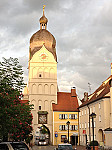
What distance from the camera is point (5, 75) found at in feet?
56.0

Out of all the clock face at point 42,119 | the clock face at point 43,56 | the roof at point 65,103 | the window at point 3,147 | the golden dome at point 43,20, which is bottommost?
the window at point 3,147

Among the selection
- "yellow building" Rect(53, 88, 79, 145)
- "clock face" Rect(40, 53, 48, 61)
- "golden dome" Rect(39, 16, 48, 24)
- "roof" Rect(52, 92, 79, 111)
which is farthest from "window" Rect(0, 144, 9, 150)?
"golden dome" Rect(39, 16, 48, 24)

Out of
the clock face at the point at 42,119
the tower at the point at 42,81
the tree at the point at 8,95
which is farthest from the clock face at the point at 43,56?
the tree at the point at 8,95

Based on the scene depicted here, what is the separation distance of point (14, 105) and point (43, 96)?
4727 cm

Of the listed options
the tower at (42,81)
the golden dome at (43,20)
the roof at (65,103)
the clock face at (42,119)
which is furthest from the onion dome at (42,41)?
the clock face at (42,119)

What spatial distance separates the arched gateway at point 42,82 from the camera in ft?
210

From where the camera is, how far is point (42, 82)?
65.9m

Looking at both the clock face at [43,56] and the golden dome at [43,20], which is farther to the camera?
the golden dome at [43,20]

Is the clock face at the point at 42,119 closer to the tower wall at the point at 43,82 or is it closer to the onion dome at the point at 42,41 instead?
the tower wall at the point at 43,82

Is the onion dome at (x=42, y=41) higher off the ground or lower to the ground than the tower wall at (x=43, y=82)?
higher

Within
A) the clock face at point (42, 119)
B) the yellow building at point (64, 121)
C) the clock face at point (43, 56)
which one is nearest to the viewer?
the yellow building at point (64, 121)

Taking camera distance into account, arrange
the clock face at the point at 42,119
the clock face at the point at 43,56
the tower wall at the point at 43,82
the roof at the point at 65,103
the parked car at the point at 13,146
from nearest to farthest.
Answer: the parked car at the point at 13,146
the clock face at the point at 42,119
the roof at the point at 65,103
the tower wall at the point at 43,82
the clock face at the point at 43,56

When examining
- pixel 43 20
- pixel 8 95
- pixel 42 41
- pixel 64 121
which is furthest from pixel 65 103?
pixel 8 95

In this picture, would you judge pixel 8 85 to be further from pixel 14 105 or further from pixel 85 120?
pixel 85 120
